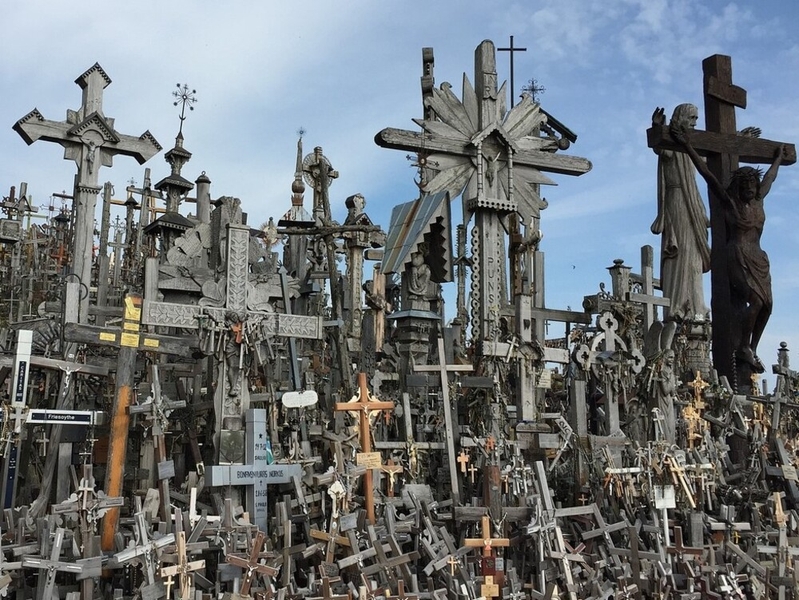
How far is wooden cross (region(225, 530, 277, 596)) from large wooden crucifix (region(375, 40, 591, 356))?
16.4 feet

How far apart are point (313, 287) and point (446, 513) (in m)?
6.15

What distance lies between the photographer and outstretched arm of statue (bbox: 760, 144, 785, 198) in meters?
12.5

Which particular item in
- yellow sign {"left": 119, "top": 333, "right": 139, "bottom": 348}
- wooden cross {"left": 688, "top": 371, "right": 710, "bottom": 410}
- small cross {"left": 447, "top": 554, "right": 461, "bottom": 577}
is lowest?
small cross {"left": 447, "top": 554, "right": 461, "bottom": 577}

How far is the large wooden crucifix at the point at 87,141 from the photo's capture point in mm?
11109

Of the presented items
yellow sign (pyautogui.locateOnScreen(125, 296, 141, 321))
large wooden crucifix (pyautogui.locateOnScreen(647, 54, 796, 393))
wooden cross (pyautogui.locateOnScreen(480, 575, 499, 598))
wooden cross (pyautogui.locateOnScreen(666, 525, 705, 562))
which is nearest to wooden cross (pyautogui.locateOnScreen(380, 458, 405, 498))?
wooden cross (pyautogui.locateOnScreen(480, 575, 499, 598))

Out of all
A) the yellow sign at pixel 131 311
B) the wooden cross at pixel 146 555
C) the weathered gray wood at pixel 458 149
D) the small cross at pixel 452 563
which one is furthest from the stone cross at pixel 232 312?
the weathered gray wood at pixel 458 149

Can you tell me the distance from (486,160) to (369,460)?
17.1 feet

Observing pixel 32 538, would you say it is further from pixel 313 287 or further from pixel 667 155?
pixel 667 155

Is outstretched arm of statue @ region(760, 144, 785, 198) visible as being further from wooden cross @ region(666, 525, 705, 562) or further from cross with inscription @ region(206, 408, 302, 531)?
cross with inscription @ region(206, 408, 302, 531)

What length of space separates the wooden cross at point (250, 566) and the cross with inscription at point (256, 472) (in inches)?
43.5

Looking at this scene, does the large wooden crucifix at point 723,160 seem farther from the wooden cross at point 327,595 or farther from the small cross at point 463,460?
the wooden cross at point 327,595

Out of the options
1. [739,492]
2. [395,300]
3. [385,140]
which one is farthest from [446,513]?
[395,300]

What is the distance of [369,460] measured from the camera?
880 centimetres

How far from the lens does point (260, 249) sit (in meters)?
10.9
